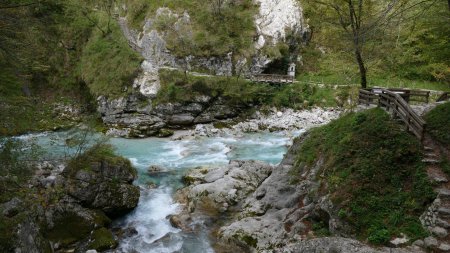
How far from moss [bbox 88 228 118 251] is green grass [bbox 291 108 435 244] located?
7948 mm

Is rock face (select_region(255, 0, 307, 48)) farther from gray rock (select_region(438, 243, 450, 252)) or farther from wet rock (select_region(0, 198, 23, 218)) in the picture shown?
gray rock (select_region(438, 243, 450, 252))

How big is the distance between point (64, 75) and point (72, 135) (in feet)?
88.4

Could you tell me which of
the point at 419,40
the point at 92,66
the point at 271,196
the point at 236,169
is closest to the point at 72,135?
the point at 236,169

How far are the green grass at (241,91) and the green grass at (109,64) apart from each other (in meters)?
3.64

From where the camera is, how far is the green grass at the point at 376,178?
9.50 meters

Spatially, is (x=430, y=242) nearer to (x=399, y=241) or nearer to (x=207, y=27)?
(x=399, y=241)

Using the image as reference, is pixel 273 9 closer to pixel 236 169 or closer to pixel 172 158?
pixel 172 158

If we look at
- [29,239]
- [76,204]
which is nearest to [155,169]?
[76,204]

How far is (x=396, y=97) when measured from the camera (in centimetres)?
1249

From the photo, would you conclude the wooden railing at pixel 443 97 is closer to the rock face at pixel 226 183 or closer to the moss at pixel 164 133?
the rock face at pixel 226 183

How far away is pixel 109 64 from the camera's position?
34.9 metres

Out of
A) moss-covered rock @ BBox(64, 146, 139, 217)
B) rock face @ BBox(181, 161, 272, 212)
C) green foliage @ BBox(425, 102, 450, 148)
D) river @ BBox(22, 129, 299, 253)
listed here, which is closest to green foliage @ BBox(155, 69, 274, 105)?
river @ BBox(22, 129, 299, 253)

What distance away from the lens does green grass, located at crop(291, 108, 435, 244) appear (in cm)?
950

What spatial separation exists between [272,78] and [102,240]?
2702cm
